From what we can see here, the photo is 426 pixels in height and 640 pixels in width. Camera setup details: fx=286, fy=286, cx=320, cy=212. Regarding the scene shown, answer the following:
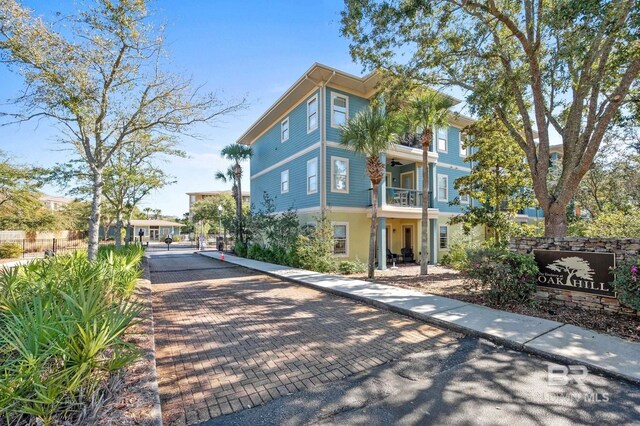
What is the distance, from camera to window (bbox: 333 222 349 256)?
14.5m

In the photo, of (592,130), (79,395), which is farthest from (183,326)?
(592,130)

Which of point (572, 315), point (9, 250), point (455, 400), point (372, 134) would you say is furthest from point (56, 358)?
point (9, 250)

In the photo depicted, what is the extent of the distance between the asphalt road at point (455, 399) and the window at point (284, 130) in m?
15.6

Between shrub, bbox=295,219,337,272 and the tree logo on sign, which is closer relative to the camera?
the tree logo on sign

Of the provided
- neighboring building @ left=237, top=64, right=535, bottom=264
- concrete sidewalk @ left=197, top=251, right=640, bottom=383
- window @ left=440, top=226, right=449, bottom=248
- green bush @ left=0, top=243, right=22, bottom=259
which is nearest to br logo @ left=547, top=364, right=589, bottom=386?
concrete sidewalk @ left=197, top=251, right=640, bottom=383

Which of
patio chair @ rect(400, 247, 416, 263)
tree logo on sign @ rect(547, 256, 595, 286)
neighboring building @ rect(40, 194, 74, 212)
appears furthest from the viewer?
neighboring building @ rect(40, 194, 74, 212)

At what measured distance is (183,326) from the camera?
566cm

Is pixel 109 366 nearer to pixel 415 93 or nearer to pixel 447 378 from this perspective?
pixel 447 378

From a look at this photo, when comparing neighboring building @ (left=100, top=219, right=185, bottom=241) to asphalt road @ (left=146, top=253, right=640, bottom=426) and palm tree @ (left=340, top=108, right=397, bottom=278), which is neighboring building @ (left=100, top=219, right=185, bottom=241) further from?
asphalt road @ (left=146, top=253, right=640, bottom=426)

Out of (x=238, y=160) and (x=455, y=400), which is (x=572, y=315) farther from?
(x=238, y=160)

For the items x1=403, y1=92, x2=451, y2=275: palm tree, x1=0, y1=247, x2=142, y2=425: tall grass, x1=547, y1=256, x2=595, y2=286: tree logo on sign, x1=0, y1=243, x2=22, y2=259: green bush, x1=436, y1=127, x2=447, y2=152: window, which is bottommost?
x1=0, y1=243, x2=22, y2=259: green bush

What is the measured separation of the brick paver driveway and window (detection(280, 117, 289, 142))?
11.8 metres

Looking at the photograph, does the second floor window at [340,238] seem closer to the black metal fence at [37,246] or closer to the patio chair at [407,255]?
the patio chair at [407,255]

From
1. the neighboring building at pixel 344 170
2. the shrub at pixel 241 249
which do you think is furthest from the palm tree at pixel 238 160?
the neighboring building at pixel 344 170
